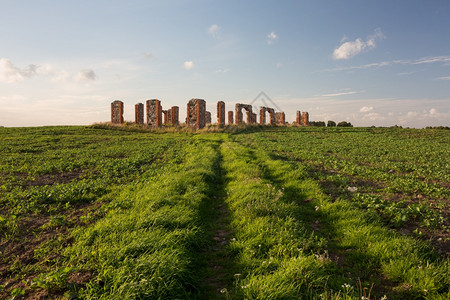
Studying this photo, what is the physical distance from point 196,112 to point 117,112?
1867 cm

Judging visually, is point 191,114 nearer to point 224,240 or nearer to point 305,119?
point 305,119

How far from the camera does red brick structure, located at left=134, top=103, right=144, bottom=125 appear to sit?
166 ft

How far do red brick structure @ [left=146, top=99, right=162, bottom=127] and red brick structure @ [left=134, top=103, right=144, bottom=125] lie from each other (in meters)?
2.95

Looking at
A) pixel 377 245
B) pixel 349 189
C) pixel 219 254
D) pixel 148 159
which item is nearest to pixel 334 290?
pixel 377 245

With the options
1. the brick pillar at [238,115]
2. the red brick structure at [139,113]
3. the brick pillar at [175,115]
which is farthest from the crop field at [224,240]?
the brick pillar at [175,115]

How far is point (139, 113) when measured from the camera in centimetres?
5091

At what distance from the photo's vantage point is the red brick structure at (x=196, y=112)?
43312 mm

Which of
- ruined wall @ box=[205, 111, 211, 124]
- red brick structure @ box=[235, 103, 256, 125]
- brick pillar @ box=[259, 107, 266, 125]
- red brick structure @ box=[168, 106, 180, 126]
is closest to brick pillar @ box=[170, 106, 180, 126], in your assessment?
red brick structure @ box=[168, 106, 180, 126]

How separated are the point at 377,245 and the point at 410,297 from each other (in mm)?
1352

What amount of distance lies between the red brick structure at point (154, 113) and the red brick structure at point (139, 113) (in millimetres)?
2948

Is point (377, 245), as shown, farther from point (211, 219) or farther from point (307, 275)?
point (211, 219)

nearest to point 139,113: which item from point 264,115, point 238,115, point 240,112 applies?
point 238,115

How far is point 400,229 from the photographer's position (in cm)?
688

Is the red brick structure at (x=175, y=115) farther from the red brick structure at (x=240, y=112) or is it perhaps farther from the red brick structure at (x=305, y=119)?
the red brick structure at (x=305, y=119)
